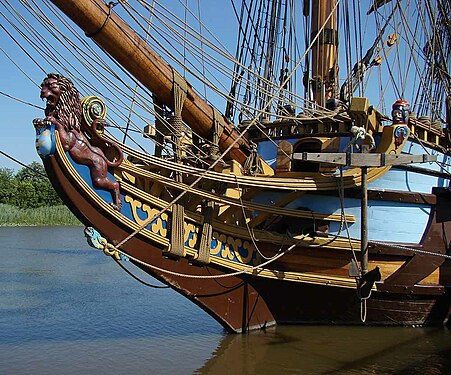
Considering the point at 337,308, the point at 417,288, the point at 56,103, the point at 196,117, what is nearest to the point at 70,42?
the point at 56,103

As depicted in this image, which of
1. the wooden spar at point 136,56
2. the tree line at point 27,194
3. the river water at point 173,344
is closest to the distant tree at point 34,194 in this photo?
the tree line at point 27,194

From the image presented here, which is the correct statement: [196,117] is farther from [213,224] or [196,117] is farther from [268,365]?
[268,365]

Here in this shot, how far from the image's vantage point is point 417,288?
325 inches

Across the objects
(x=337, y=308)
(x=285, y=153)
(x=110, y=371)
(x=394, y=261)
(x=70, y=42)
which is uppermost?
(x=70, y=42)

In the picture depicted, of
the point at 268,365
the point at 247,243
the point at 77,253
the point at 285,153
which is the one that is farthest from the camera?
the point at 77,253

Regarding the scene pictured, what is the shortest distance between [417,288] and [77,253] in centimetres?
1729

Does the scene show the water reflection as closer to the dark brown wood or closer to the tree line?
the dark brown wood

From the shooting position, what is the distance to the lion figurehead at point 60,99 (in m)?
5.71

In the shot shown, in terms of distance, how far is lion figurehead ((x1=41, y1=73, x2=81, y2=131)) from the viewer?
5.71 meters

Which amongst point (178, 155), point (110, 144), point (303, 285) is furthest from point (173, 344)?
point (110, 144)

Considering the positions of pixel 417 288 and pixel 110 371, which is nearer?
pixel 110 371

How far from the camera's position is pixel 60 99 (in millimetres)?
5766

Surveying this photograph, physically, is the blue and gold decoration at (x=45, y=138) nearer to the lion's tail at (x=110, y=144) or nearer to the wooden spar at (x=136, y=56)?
the lion's tail at (x=110, y=144)

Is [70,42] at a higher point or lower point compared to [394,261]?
higher
